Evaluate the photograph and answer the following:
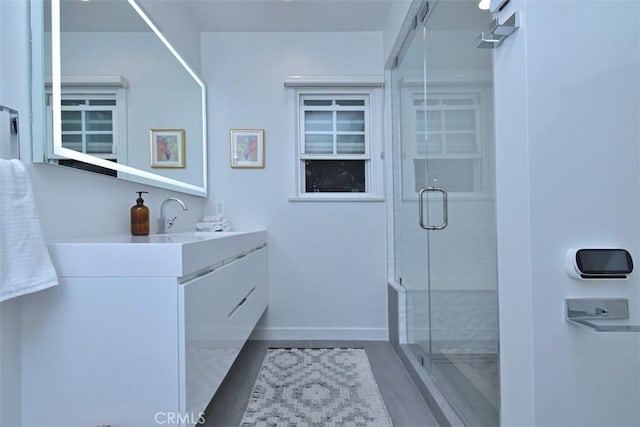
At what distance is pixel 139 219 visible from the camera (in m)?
1.80

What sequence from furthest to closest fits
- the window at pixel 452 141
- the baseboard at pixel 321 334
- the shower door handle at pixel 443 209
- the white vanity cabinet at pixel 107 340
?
1. the baseboard at pixel 321 334
2. the shower door handle at pixel 443 209
3. the window at pixel 452 141
4. the white vanity cabinet at pixel 107 340

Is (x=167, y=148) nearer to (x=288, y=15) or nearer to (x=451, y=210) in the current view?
(x=288, y=15)

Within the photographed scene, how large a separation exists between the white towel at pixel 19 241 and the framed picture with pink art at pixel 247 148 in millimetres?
1924

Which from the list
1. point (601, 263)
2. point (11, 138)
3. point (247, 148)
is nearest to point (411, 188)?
point (247, 148)

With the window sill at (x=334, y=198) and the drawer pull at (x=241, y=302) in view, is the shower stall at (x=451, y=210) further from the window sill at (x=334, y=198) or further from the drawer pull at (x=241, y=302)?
the drawer pull at (x=241, y=302)

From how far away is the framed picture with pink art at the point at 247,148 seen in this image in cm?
293

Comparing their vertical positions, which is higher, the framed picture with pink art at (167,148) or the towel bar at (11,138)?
the framed picture with pink art at (167,148)

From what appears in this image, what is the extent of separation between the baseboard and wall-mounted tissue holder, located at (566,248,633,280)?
2.11m

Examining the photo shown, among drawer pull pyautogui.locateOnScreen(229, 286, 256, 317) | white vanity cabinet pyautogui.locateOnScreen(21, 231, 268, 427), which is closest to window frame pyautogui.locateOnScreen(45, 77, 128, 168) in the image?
white vanity cabinet pyautogui.locateOnScreen(21, 231, 268, 427)

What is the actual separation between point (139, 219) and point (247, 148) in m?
1.30

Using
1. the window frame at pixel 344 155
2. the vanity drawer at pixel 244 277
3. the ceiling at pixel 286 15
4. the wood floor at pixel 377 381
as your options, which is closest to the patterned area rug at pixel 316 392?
the wood floor at pixel 377 381

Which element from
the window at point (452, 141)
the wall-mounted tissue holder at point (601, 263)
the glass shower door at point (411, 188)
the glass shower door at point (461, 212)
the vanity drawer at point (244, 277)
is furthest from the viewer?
the glass shower door at point (411, 188)

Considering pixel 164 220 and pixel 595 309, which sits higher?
pixel 164 220

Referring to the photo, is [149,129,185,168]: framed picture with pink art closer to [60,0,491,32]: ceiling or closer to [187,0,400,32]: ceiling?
[60,0,491,32]: ceiling
